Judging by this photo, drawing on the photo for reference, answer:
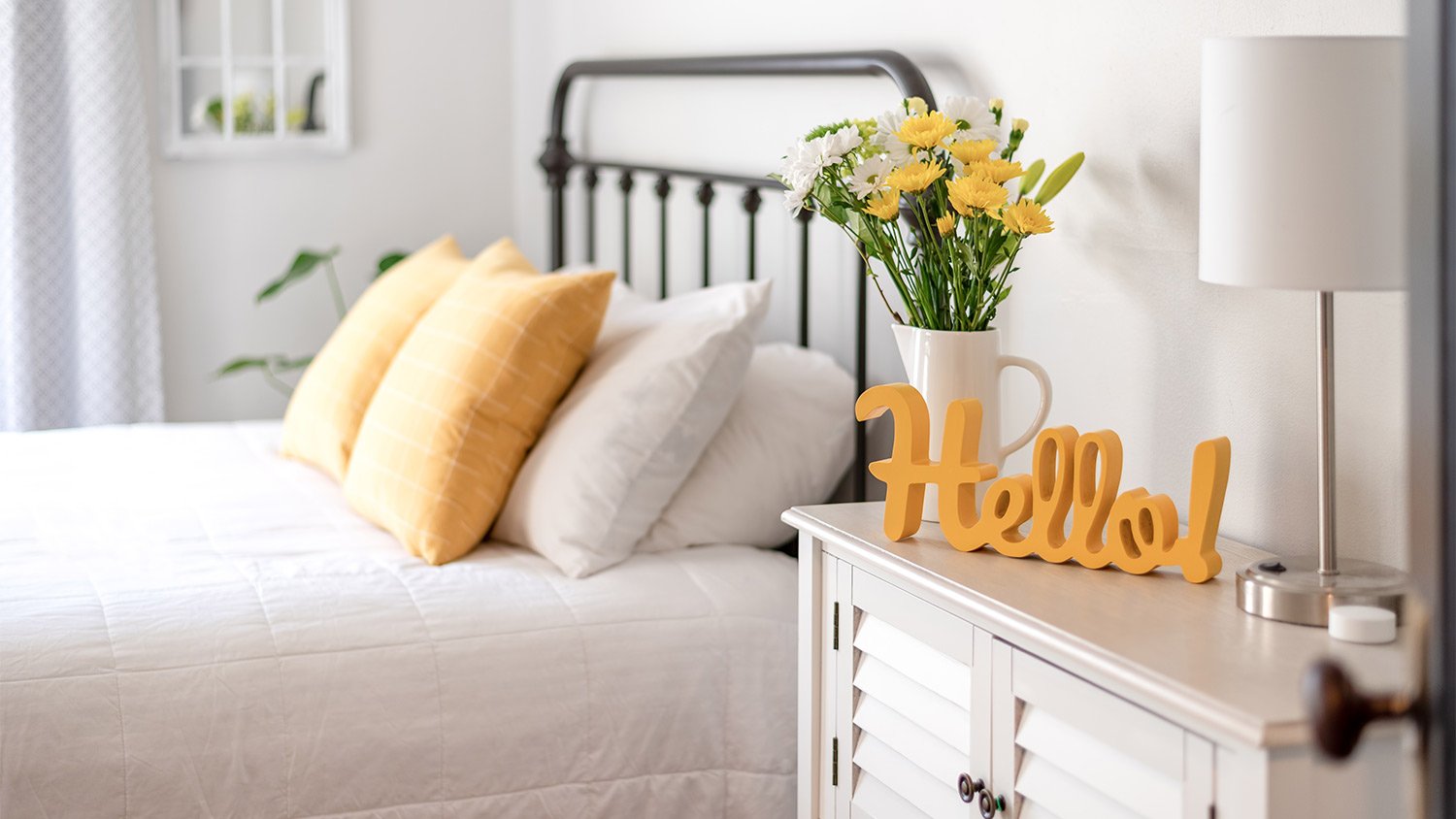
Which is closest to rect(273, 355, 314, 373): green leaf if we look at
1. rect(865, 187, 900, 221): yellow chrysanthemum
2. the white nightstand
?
the white nightstand

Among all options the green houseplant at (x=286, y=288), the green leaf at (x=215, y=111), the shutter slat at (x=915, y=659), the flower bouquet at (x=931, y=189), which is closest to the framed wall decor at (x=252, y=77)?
the green leaf at (x=215, y=111)

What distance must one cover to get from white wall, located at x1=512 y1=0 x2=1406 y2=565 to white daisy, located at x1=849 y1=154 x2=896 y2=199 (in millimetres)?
275

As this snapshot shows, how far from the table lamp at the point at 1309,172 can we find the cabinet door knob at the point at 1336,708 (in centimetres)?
43

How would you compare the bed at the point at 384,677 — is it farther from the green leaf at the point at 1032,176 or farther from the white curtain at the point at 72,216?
the white curtain at the point at 72,216

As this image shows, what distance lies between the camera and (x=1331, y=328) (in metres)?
1.17

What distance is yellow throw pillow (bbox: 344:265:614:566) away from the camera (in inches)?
76.6

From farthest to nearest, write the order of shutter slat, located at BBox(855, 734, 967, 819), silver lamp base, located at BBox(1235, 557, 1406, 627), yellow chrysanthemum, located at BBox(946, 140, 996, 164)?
1. yellow chrysanthemum, located at BBox(946, 140, 996, 164)
2. shutter slat, located at BBox(855, 734, 967, 819)
3. silver lamp base, located at BBox(1235, 557, 1406, 627)

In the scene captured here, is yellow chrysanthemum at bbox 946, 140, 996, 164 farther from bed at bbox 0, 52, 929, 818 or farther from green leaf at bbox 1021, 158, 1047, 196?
bed at bbox 0, 52, 929, 818

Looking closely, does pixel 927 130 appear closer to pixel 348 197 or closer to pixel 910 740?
pixel 910 740

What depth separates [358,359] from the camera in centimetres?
238

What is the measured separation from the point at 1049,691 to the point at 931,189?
0.58m

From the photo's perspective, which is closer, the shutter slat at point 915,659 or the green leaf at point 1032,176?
the shutter slat at point 915,659

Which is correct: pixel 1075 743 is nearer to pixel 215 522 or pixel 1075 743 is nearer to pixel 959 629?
pixel 959 629

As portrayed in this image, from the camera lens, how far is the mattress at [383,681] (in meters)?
1.57
